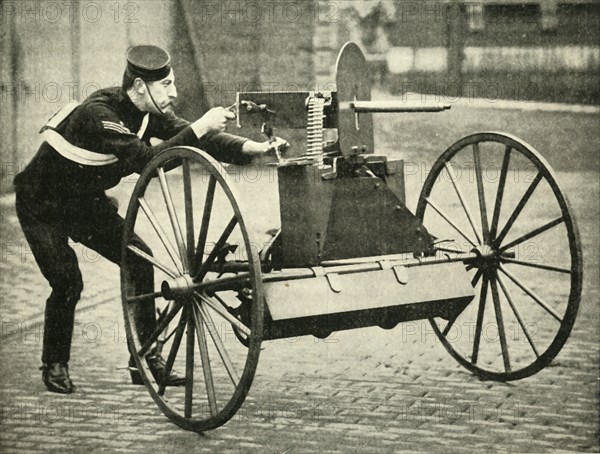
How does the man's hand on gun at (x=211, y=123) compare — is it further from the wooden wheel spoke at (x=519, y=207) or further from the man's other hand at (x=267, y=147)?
the wooden wheel spoke at (x=519, y=207)

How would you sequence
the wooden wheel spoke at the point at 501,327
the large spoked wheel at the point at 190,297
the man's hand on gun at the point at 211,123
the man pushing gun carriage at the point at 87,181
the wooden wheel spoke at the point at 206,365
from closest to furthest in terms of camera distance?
1. the large spoked wheel at the point at 190,297
2. the wooden wheel spoke at the point at 206,365
3. the man's hand on gun at the point at 211,123
4. the man pushing gun carriage at the point at 87,181
5. the wooden wheel spoke at the point at 501,327

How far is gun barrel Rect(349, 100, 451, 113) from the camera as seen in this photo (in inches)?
174

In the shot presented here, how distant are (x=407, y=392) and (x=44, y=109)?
226 cm

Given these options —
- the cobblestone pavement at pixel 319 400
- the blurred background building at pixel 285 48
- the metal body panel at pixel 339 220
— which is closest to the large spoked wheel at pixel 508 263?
the cobblestone pavement at pixel 319 400

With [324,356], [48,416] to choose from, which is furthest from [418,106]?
[48,416]

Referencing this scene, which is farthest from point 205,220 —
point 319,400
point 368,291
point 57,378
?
point 57,378

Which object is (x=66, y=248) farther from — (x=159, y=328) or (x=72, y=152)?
(x=159, y=328)

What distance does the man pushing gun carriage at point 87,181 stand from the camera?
4535mm

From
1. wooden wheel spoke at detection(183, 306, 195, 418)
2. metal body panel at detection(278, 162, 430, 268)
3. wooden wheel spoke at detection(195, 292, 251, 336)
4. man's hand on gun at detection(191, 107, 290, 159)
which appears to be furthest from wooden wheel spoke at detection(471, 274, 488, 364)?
wooden wheel spoke at detection(183, 306, 195, 418)

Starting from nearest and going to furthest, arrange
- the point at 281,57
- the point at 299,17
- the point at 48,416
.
Answer: 1. the point at 48,416
2. the point at 299,17
3. the point at 281,57

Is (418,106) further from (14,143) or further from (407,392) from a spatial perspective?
(14,143)

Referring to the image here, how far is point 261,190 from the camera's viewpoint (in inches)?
331

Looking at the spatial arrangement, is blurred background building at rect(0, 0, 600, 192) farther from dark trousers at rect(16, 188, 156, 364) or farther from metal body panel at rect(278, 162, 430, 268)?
metal body panel at rect(278, 162, 430, 268)

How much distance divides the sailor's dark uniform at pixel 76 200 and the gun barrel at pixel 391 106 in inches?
23.6
